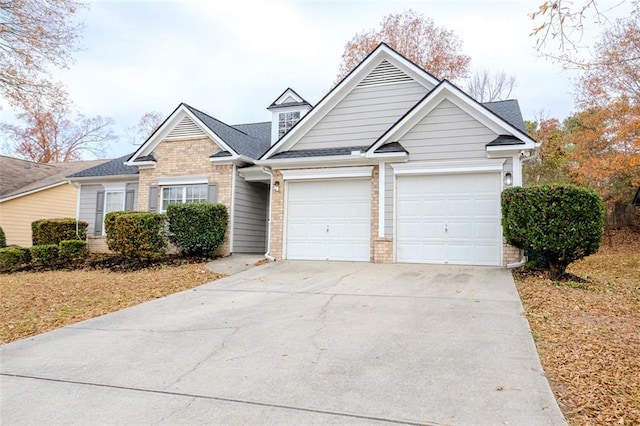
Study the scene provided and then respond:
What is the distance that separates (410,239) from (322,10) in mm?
5758

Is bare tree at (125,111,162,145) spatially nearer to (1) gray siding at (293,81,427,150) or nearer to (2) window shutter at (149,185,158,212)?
(2) window shutter at (149,185,158,212)

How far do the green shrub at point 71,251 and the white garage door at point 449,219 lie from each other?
10.4 metres

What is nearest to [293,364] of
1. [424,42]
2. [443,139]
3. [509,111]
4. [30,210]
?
[443,139]

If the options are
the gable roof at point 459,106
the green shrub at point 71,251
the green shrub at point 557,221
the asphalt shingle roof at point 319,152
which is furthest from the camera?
the green shrub at point 71,251

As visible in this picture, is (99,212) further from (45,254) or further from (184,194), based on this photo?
(184,194)

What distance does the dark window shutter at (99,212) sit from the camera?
634 inches

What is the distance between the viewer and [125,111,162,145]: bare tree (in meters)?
33.7

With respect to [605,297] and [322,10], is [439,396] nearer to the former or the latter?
[605,297]

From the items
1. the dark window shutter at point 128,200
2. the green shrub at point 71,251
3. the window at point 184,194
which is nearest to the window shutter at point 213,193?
the window at point 184,194

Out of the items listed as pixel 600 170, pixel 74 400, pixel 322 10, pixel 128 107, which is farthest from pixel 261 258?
pixel 128 107

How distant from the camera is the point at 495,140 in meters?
10.1

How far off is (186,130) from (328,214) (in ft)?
19.9

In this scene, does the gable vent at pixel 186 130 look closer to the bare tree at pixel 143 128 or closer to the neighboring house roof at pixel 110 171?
the neighboring house roof at pixel 110 171

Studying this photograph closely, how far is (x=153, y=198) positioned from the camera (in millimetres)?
14469
